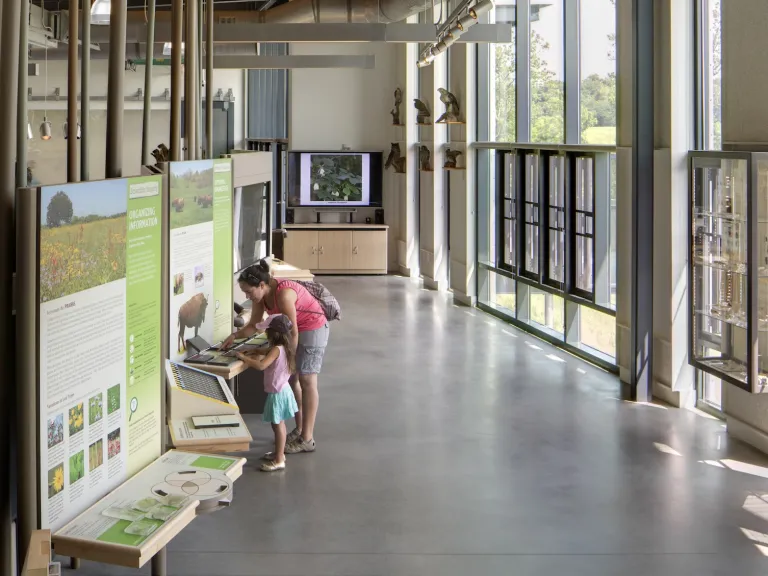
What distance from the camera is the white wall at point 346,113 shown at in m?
19.3

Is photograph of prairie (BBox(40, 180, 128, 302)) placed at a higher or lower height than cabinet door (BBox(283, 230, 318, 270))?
lower

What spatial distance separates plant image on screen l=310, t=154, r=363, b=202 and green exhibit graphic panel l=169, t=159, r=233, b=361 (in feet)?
43.1

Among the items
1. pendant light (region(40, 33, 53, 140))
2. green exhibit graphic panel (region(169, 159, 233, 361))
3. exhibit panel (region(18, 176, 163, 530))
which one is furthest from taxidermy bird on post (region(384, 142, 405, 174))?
exhibit panel (region(18, 176, 163, 530))

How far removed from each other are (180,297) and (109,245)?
150cm

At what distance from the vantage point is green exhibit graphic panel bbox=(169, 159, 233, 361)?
500cm

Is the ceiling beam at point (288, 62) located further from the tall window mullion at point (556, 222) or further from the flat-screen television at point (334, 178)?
the tall window mullion at point (556, 222)

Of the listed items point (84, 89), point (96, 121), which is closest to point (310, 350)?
point (84, 89)

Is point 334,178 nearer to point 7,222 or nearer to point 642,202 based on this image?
point 642,202

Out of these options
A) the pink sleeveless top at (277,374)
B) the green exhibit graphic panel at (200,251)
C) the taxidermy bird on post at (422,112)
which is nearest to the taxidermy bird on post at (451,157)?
the taxidermy bird on post at (422,112)

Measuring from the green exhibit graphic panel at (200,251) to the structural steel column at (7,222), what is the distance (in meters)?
1.76

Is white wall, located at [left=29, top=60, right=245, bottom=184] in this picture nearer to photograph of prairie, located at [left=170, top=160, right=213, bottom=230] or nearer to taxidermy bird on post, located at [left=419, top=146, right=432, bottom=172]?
taxidermy bird on post, located at [left=419, top=146, right=432, bottom=172]

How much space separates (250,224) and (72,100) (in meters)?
4.74

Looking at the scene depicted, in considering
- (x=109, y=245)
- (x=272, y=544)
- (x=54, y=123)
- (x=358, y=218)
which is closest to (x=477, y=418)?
(x=272, y=544)

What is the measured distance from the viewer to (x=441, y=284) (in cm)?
1634
